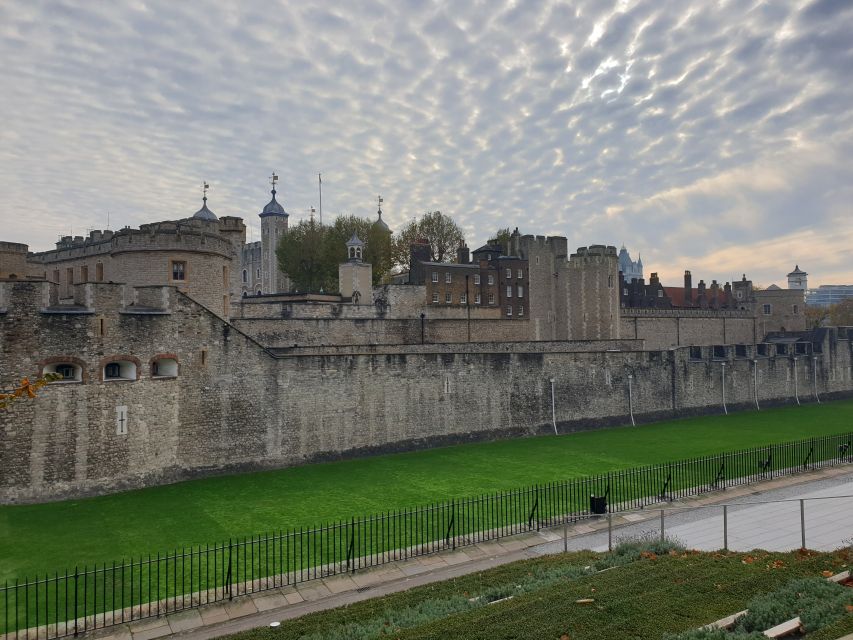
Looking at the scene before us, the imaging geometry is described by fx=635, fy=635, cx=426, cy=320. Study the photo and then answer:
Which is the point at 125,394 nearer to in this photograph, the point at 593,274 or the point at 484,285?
the point at 484,285

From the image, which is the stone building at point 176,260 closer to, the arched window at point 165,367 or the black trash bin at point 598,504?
the arched window at point 165,367

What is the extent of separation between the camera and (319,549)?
62.0 ft

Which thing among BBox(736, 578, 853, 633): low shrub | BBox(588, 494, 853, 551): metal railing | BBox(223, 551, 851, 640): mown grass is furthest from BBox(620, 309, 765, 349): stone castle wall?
BBox(736, 578, 853, 633): low shrub

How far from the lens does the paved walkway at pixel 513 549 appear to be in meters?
14.1

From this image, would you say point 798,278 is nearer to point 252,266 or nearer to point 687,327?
point 687,327

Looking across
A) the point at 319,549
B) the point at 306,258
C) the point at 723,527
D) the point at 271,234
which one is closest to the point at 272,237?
the point at 271,234

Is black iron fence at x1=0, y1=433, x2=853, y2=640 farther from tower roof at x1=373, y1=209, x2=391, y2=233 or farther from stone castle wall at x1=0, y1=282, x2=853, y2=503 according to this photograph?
tower roof at x1=373, y1=209, x2=391, y2=233

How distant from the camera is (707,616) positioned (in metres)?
10.4

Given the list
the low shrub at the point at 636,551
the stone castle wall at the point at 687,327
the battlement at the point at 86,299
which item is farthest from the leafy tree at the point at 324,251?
the low shrub at the point at 636,551

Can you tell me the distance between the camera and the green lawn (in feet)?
62.6

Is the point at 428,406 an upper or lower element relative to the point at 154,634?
upper

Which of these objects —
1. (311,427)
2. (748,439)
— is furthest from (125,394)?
(748,439)

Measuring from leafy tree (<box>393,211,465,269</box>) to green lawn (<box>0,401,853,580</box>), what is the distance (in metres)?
39.0

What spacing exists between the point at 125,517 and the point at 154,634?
884 centimetres
